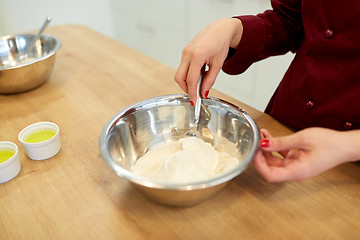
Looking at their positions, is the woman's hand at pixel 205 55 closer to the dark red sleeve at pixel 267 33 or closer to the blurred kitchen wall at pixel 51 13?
the dark red sleeve at pixel 267 33

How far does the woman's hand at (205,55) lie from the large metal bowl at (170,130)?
0.05 metres

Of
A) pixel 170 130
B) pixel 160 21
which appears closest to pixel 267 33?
pixel 170 130

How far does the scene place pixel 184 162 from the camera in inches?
22.8

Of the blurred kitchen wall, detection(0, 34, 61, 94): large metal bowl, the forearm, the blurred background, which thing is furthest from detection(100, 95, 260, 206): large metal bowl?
the blurred kitchen wall

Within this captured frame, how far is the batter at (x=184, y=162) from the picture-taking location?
1.85ft

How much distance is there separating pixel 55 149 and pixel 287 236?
1.63 feet

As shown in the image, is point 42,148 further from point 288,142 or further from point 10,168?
point 288,142

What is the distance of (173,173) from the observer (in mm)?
564

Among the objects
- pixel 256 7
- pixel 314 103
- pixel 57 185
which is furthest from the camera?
pixel 256 7

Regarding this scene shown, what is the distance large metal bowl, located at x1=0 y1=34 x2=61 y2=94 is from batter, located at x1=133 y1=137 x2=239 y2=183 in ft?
1.59

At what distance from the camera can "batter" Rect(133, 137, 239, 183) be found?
1.85 ft

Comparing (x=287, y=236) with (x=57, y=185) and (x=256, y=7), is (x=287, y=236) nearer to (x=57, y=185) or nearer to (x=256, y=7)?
(x=57, y=185)

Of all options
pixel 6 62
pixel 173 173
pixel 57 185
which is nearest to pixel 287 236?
pixel 173 173

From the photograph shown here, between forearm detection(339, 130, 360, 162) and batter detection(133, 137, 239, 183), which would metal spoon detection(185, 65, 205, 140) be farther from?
forearm detection(339, 130, 360, 162)
